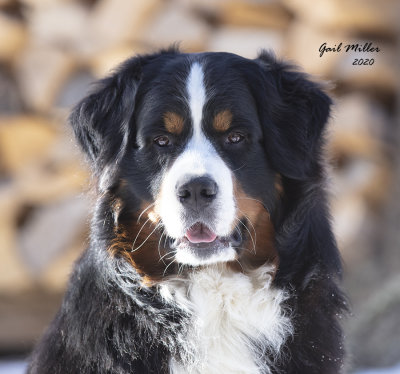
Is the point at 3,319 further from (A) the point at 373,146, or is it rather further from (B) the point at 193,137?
(B) the point at 193,137

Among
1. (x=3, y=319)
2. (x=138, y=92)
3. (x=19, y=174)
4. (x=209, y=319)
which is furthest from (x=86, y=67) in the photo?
(x=209, y=319)

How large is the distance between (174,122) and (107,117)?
13.9 inches

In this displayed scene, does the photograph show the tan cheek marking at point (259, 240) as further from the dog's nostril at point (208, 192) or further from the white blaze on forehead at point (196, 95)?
the white blaze on forehead at point (196, 95)

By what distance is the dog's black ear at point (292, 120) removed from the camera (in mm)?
3469

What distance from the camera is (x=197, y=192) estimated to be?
10.4 ft

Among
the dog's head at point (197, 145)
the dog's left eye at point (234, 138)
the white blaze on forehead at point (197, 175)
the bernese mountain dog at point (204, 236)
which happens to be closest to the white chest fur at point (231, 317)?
the bernese mountain dog at point (204, 236)

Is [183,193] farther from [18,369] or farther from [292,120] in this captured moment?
[18,369]

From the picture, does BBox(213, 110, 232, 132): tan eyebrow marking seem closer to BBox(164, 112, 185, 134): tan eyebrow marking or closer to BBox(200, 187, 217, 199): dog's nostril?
BBox(164, 112, 185, 134): tan eyebrow marking

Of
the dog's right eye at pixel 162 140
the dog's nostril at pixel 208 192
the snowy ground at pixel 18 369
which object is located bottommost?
the snowy ground at pixel 18 369

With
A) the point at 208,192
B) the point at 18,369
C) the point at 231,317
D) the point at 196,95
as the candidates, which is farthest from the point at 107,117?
the point at 18,369

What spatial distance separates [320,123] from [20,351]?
17.5ft

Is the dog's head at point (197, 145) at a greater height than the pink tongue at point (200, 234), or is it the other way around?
the dog's head at point (197, 145)

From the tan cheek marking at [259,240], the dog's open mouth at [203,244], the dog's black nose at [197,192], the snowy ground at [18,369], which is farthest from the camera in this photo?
the snowy ground at [18,369]

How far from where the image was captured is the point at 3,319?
7.75 m
